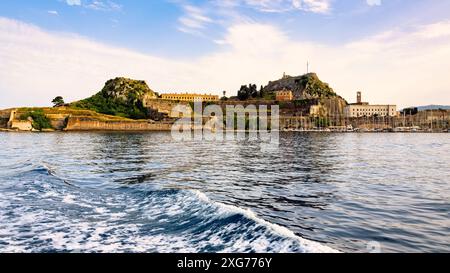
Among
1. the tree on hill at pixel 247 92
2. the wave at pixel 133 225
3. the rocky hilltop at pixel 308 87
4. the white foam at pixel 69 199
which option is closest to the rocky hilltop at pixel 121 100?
the tree on hill at pixel 247 92

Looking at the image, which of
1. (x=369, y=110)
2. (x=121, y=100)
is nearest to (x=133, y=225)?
(x=121, y=100)

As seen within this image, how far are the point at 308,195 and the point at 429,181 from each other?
7883 millimetres

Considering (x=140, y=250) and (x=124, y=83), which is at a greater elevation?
(x=124, y=83)

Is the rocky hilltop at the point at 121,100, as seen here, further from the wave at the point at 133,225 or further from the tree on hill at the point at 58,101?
the wave at the point at 133,225

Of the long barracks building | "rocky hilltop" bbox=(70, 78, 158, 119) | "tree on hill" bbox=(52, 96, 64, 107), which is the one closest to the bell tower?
the long barracks building

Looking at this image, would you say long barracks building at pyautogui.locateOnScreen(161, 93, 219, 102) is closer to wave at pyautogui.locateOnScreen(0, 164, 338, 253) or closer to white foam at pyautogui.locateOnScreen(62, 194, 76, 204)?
white foam at pyautogui.locateOnScreen(62, 194, 76, 204)

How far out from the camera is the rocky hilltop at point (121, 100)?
135625 mm

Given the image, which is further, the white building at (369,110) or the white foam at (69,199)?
the white building at (369,110)

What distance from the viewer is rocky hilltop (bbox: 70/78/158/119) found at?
445 feet

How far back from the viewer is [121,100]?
465 feet
